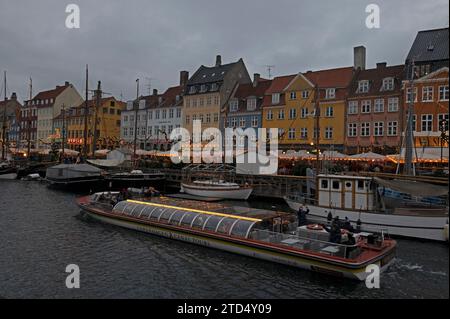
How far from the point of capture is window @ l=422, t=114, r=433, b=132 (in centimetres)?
4184

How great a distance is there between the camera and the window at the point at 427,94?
137 ft

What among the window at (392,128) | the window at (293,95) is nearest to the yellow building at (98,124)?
the window at (293,95)

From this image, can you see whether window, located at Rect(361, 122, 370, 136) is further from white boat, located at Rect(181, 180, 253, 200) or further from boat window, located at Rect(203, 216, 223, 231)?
boat window, located at Rect(203, 216, 223, 231)

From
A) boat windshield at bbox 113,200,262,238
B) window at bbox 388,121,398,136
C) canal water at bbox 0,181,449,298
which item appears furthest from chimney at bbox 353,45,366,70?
boat windshield at bbox 113,200,262,238

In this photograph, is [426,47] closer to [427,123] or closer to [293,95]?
[427,123]

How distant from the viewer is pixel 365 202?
23812 mm

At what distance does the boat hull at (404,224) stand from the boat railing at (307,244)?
668cm

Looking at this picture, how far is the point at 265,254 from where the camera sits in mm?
17578

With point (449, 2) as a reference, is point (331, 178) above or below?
below

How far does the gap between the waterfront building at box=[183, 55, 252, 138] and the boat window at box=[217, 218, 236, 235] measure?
43.6 meters

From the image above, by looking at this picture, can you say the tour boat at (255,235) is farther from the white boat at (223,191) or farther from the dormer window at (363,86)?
the dormer window at (363,86)
